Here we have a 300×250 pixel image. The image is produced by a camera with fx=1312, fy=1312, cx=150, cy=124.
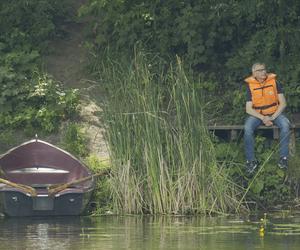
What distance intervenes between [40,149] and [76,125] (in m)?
1.38

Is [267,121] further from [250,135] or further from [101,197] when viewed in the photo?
[101,197]

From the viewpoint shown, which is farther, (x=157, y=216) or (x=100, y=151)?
(x=100, y=151)

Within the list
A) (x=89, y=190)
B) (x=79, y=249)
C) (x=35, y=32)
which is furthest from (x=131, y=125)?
(x=35, y=32)

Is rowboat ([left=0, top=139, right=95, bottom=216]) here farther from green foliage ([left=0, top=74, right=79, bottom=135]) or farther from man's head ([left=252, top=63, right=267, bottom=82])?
man's head ([left=252, top=63, right=267, bottom=82])

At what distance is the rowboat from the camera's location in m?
17.3

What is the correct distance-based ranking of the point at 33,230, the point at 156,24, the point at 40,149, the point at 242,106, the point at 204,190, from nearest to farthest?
the point at 33,230, the point at 204,190, the point at 40,149, the point at 242,106, the point at 156,24

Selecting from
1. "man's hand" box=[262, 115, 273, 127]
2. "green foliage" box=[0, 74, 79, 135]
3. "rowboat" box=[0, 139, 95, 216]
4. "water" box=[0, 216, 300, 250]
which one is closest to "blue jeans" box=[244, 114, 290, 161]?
"man's hand" box=[262, 115, 273, 127]

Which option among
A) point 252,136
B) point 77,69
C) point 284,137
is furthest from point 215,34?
point 284,137

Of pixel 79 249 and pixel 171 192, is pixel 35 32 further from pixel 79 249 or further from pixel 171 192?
pixel 79 249

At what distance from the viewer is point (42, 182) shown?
18.2 meters

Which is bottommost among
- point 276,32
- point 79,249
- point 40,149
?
point 79,249

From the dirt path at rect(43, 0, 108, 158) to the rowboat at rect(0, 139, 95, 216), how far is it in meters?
1.04

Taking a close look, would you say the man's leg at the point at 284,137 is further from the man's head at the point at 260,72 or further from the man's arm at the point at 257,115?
the man's head at the point at 260,72

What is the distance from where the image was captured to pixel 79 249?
46.9 feet
